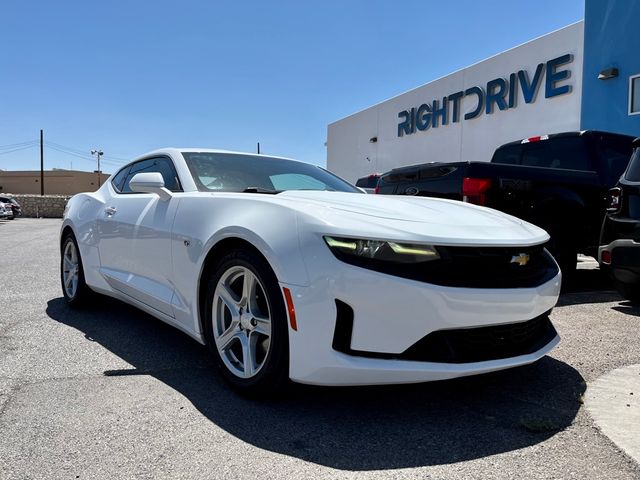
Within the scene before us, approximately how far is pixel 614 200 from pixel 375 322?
3476 mm

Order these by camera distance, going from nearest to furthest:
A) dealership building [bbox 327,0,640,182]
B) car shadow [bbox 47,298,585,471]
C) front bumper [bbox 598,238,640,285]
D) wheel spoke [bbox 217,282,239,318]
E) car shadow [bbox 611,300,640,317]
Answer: car shadow [bbox 47,298,585,471], wheel spoke [bbox 217,282,239,318], front bumper [bbox 598,238,640,285], car shadow [bbox 611,300,640,317], dealership building [bbox 327,0,640,182]

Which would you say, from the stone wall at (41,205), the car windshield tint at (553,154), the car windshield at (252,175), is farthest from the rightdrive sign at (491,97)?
the stone wall at (41,205)

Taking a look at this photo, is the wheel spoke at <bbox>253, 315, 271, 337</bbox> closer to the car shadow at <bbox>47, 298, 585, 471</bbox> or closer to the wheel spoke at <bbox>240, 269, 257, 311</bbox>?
the wheel spoke at <bbox>240, 269, 257, 311</bbox>

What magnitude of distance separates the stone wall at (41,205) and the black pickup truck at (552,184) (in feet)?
120

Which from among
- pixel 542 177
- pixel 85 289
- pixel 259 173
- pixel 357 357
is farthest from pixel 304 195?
pixel 542 177

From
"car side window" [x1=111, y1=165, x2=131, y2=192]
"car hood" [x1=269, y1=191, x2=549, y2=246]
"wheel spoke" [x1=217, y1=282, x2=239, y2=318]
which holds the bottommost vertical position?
"wheel spoke" [x1=217, y1=282, x2=239, y2=318]

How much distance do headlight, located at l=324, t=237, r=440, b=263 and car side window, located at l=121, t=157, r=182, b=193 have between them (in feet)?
5.27

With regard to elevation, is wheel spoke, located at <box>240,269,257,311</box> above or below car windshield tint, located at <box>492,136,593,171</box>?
below

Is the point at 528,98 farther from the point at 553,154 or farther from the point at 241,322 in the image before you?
the point at 241,322

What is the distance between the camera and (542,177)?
542 centimetres

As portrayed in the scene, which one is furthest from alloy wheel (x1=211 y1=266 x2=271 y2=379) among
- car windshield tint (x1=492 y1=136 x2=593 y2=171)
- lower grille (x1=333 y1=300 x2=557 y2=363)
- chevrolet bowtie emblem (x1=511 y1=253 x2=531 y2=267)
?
car windshield tint (x1=492 y1=136 x2=593 y2=171)

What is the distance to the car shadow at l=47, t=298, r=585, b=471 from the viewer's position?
7.28 feet

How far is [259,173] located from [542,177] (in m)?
3.22

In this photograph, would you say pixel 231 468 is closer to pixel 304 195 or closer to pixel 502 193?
pixel 304 195
